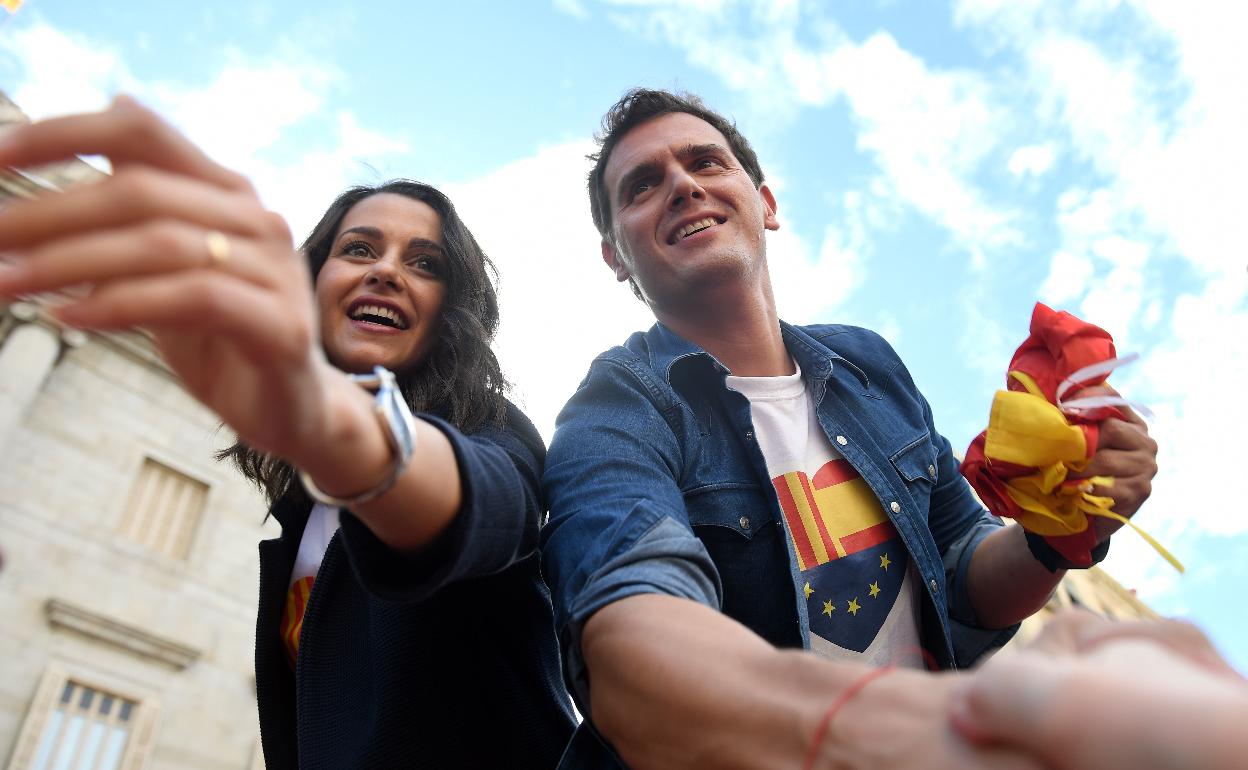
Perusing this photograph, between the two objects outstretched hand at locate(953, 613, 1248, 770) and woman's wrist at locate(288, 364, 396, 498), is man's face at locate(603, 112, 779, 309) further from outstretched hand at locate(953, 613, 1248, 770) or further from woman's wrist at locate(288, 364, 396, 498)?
outstretched hand at locate(953, 613, 1248, 770)

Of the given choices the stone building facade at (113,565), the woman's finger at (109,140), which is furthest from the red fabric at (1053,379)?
the stone building facade at (113,565)

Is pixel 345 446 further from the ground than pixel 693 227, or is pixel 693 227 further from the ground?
pixel 693 227

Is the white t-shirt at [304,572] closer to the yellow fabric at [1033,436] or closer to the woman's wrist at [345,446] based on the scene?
the woman's wrist at [345,446]

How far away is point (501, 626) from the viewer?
1.99 m

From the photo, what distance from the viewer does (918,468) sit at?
8.28ft

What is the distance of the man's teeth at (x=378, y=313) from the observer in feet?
8.43

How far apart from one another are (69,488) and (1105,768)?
526 inches

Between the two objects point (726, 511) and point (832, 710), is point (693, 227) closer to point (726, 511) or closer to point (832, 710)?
point (726, 511)

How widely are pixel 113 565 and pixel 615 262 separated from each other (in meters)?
10.8

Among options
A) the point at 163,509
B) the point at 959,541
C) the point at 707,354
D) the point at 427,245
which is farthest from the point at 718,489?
the point at 163,509

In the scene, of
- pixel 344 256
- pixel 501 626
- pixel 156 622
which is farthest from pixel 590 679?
pixel 156 622

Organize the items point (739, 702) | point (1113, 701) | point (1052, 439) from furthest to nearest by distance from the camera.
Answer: point (1052, 439) → point (739, 702) → point (1113, 701)

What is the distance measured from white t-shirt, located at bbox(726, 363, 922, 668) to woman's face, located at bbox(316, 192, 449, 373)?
1005mm

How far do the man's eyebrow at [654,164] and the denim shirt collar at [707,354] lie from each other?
2.11 feet
